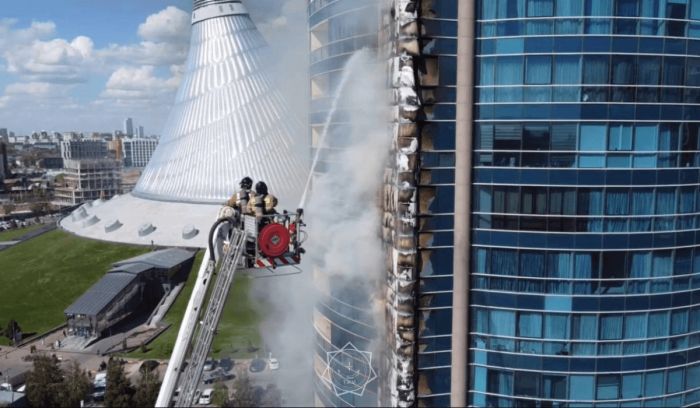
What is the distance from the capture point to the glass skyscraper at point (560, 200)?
1497 centimetres

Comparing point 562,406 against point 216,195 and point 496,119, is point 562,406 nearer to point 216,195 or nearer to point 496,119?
point 496,119

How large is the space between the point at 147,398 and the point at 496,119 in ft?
71.9

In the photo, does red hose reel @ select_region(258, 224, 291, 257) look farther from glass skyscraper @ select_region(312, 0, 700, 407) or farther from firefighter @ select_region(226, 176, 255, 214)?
glass skyscraper @ select_region(312, 0, 700, 407)

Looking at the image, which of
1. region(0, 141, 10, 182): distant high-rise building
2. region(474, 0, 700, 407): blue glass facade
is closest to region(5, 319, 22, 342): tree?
region(474, 0, 700, 407): blue glass facade

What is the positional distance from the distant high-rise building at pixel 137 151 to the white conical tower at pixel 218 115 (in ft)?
445

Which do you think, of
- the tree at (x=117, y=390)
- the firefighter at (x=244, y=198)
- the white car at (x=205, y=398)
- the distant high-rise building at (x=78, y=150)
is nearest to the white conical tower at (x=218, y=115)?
the tree at (x=117, y=390)

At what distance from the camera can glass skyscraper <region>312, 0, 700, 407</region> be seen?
49.1 feet

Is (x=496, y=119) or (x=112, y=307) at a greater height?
(x=496, y=119)

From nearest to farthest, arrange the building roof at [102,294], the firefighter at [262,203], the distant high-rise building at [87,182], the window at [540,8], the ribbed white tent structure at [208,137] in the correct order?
1. the firefighter at [262,203]
2. the window at [540,8]
3. the building roof at [102,294]
4. the ribbed white tent structure at [208,137]
5. the distant high-rise building at [87,182]

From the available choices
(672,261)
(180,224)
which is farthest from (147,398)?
(180,224)

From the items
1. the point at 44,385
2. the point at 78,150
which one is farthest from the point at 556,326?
the point at 78,150

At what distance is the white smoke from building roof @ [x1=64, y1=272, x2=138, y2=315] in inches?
1069

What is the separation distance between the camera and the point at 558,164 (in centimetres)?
1521

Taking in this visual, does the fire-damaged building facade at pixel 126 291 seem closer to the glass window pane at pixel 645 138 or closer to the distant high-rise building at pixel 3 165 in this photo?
the glass window pane at pixel 645 138
